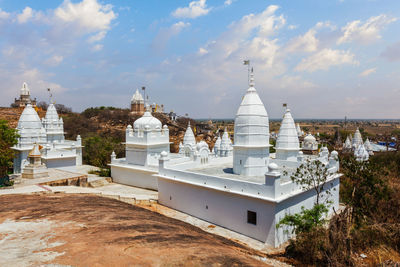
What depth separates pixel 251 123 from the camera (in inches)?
626

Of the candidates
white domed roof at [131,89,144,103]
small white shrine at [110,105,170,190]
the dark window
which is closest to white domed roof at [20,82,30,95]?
white domed roof at [131,89,144,103]

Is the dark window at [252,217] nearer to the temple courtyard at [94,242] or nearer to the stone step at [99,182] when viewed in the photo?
the temple courtyard at [94,242]

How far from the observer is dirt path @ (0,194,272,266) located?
191 inches

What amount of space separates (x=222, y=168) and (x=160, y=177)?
A: 4.28 meters

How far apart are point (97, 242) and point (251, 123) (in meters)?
11.9

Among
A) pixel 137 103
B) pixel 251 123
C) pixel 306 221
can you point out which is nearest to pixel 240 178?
pixel 251 123

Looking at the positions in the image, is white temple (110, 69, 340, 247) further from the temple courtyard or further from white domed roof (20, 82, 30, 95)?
white domed roof (20, 82, 30, 95)

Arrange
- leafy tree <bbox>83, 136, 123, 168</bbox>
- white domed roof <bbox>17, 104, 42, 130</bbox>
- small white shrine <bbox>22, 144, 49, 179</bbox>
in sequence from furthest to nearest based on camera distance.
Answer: leafy tree <bbox>83, 136, 123, 168</bbox> < white domed roof <bbox>17, 104, 42, 130</bbox> < small white shrine <bbox>22, 144, 49, 179</bbox>

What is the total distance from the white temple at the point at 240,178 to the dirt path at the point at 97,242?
6.49 meters

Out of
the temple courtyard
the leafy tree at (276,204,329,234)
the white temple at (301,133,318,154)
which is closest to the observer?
the temple courtyard

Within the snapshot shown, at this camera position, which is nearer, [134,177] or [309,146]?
[134,177]

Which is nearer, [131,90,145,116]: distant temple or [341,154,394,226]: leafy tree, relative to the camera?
[341,154,394,226]: leafy tree

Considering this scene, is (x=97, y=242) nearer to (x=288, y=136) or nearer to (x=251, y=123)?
(x=251, y=123)

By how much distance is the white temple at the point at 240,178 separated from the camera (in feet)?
41.0
